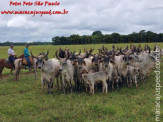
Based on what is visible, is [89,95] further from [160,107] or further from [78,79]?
[160,107]

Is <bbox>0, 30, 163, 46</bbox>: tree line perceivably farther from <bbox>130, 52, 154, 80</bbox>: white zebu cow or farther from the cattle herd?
the cattle herd

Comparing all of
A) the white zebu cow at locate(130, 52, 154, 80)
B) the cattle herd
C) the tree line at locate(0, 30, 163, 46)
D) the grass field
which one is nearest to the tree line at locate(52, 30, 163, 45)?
the tree line at locate(0, 30, 163, 46)

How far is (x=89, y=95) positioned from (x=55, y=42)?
7374 centimetres

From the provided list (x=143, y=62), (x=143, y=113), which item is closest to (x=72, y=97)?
(x=143, y=113)

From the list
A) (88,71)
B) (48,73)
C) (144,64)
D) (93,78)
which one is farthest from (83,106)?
(144,64)

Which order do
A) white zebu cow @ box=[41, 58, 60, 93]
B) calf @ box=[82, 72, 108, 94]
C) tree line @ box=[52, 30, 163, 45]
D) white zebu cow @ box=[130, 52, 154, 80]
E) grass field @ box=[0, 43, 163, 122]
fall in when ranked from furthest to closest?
tree line @ box=[52, 30, 163, 45] → white zebu cow @ box=[130, 52, 154, 80] → white zebu cow @ box=[41, 58, 60, 93] → calf @ box=[82, 72, 108, 94] → grass field @ box=[0, 43, 163, 122]

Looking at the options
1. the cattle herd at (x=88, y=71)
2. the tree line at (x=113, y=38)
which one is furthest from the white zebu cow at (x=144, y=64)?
the tree line at (x=113, y=38)

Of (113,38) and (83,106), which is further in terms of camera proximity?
(113,38)

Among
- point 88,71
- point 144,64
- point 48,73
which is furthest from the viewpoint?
point 144,64

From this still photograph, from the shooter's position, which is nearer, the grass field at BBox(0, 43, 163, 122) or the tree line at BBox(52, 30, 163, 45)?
the grass field at BBox(0, 43, 163, 122)

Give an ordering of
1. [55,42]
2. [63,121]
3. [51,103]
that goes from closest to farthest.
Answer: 1. [63,121]
2. [51,103]
3. [55,42]

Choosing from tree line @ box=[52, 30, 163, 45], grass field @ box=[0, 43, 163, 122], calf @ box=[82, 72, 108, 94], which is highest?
tree line @ box=[52, 30, 163, 45]

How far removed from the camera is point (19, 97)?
420 inches

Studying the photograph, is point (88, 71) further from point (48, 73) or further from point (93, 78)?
point (48, 73)
